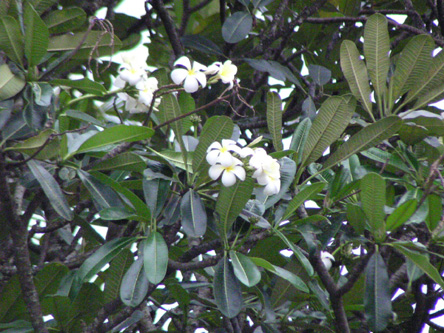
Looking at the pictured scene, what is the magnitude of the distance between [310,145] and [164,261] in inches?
17.6

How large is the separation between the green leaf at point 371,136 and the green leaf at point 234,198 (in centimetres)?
24

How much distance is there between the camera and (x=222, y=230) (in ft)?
4.20

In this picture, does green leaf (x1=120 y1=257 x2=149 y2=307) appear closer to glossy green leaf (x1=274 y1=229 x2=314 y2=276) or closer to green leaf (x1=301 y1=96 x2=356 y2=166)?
glossy green leaf (x1=274 y1=229 x2=314 y2=276)

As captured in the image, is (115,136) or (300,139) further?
(300,139)

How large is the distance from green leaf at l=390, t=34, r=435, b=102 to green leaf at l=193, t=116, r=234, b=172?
484mm

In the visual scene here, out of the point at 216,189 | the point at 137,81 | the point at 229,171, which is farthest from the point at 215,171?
the point at 137,81

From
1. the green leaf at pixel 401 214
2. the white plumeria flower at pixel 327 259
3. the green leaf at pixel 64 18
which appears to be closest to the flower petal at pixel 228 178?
the green leaf at pixel 401 214

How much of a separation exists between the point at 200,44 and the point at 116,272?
88 centimetres

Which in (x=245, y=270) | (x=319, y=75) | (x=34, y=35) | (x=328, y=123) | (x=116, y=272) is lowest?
(x=116, y=272)

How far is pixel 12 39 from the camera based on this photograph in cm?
124

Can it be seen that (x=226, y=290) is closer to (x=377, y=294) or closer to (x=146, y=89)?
(x=377, y=294)

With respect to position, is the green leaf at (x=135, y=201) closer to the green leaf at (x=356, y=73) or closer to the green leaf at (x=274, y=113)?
the green leaf at (x=274, y=113)

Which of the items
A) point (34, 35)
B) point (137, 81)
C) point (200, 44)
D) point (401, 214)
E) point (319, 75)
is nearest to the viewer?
point (401, 214)

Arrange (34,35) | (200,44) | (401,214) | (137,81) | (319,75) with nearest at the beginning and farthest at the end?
(401,214)
(34,35)
(137,81)
(319,75)
(200,44)
